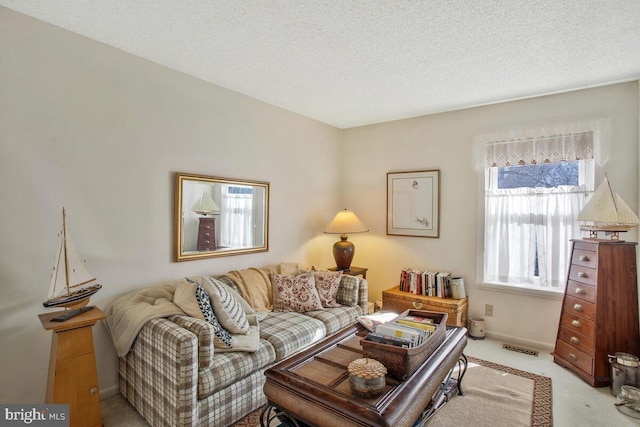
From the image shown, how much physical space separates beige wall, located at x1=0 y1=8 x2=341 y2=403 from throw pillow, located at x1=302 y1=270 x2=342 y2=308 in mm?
858

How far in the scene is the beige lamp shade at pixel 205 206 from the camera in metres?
2.94

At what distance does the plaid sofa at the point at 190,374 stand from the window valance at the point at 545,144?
279cm

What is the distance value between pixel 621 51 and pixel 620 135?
2.89ft

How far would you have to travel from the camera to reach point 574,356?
9.09 ft

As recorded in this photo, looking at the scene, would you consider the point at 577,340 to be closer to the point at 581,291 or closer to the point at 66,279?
the point at 581,291

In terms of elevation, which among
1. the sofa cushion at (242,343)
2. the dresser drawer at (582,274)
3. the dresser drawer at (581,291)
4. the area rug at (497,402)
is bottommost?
the area rug at (497,402)

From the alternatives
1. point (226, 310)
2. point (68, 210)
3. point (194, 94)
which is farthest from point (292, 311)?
point (194, 94)

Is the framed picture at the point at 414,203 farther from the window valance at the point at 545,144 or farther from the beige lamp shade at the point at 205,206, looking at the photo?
the beige lamp shade at the point at 205,206

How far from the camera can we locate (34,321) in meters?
2.10

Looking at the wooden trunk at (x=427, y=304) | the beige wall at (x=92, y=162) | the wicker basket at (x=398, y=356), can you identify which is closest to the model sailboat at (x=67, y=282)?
the beige wall at (x=92, y=162)

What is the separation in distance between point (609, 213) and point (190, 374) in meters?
3.15

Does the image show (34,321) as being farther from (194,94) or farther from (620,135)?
(620,135)

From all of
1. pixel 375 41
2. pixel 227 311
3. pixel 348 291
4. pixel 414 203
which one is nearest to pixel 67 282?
pixel 227 311

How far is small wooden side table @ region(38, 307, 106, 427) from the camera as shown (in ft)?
5.99
